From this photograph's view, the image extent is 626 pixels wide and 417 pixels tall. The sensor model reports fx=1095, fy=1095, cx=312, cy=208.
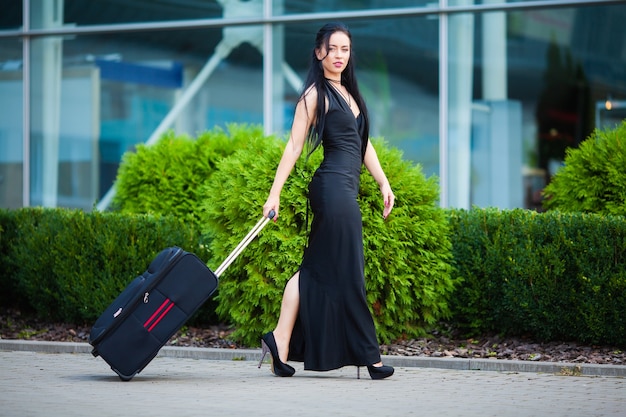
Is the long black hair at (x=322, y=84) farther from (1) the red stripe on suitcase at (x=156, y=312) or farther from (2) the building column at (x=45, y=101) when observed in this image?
(2) the building column at (x=45, y=101)

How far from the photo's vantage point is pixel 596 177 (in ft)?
28.4

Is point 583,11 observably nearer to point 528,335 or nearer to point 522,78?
point 522,78

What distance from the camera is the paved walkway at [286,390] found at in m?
5.25

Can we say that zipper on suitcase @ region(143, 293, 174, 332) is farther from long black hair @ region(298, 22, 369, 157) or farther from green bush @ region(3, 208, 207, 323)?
green bush @ region(3, 208, 207, 323)

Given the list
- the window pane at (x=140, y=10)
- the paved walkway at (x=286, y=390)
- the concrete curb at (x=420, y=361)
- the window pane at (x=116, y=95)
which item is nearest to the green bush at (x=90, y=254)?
the concrete curb at (x=420, y=361)

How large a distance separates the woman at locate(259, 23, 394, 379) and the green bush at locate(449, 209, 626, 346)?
1735mm

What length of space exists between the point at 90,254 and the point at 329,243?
10.7ft

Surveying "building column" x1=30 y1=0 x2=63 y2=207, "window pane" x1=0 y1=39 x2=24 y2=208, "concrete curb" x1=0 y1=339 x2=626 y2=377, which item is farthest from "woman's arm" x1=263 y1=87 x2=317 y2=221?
"window pane" x1=0 y1=39 x2=24 y2=208

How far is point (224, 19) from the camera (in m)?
12.8

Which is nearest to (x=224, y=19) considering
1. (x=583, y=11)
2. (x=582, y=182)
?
(x=583, y=11)

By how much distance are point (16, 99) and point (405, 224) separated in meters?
7.57

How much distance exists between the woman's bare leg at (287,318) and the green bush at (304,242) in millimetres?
1182

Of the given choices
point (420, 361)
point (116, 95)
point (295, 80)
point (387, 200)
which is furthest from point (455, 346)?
point (116, 95)

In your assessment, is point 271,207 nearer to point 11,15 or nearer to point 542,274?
point 542,274
